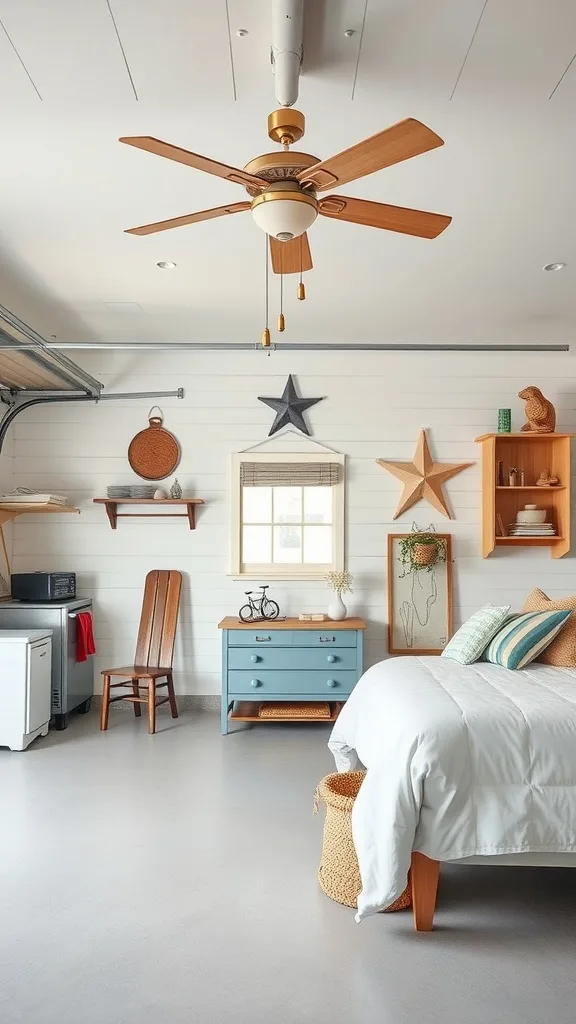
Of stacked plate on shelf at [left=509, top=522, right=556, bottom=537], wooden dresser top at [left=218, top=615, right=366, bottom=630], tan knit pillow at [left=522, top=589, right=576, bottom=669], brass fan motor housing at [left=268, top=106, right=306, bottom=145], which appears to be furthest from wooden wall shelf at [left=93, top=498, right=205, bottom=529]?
brass fan motor housing at [left=268, top=106, right=306, bottom=145]

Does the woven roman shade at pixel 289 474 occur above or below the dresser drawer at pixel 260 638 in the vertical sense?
above

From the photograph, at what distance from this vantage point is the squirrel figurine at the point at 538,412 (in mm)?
5668

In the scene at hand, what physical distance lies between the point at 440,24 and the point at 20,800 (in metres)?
Result: 3.76

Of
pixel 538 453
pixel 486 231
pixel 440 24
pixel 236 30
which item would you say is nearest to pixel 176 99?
pixel 236 30

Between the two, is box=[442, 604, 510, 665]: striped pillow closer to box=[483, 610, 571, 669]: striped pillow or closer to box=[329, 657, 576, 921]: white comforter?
box=[483, 610, 571, 669]: striped pillow

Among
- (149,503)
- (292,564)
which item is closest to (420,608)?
(292,564)

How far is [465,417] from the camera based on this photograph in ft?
19.8

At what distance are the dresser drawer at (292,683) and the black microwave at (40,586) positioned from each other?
1.38 m

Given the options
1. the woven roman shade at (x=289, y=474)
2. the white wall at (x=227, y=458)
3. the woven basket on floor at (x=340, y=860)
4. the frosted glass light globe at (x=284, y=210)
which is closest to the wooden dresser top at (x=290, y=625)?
the white wall at (x=227, y=458)

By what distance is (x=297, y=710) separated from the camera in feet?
18.0

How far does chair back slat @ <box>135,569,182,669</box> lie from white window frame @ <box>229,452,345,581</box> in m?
0.47

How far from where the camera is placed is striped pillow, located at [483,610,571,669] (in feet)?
11.9

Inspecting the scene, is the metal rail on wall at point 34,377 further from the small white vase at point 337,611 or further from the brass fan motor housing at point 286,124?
the brass fan motor housing at point 286,124

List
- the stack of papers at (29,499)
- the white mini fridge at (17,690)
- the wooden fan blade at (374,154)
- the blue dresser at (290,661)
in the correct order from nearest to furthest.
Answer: the wooden fan blade at (374,154), the white mini fridge at (17,690), the blue dresser at (290,661), the stack of papers at (29,499)
